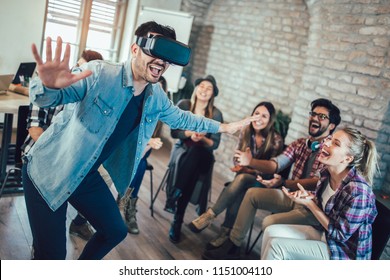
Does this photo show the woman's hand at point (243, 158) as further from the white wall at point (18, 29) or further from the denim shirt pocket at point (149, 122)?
the white wall at point (18, 29)

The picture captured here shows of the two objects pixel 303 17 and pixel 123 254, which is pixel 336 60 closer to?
pixel 303 17

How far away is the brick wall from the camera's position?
9.73 feet

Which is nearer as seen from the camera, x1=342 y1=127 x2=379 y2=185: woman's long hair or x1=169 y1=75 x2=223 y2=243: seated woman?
x1=342 y1=127 x2=379 y2=185: woman's long hair

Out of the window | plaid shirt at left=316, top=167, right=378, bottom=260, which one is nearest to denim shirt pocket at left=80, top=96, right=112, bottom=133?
plaid shirt at left=316, top=167, right=378, bottom=260

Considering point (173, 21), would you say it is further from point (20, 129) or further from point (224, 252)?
point (224, 252)

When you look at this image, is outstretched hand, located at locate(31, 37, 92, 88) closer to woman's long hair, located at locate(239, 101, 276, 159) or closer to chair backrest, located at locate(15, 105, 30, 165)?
chair backrest, located at locate(15, 105, 30, 165)

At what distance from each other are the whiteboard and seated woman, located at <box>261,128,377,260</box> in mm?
3276

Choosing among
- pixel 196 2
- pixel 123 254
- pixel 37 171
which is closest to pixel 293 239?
pixel 123 254

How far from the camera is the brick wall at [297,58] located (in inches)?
117

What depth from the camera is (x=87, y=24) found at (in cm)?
470

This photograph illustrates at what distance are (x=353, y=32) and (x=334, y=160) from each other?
1.61m

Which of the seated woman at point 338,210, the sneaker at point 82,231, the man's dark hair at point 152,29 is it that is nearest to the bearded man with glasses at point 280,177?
the seated woman at point 338,210
